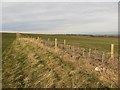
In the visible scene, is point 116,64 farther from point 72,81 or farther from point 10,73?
point 10,73

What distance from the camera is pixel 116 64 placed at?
16.5 meters

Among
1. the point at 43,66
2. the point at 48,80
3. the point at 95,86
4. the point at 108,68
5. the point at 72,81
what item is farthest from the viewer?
the point at 43,66

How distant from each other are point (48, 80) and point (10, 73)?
5192 mm

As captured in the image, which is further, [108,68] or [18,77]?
[18,77]

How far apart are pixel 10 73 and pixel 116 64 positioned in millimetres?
7116

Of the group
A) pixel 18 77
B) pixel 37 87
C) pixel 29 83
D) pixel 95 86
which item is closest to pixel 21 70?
pixel 18 77

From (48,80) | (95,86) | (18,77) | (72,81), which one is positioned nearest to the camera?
(95,86)

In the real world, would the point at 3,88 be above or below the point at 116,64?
below

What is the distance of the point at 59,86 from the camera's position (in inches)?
520

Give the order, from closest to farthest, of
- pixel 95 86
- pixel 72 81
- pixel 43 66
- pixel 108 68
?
pixel 95 86 → pixel 72 81 → pixel 108 68 → pixel 43 66

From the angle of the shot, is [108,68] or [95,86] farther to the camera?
[108,68]

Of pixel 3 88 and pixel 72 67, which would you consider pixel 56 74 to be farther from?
pixel 3 88

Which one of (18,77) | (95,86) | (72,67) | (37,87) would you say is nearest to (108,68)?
(72,67)

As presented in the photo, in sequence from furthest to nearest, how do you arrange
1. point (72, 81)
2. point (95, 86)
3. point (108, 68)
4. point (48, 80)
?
1. point (108, 68)
2. point (48, 80)
3. point (72, 81)
4. point (95, 86)
